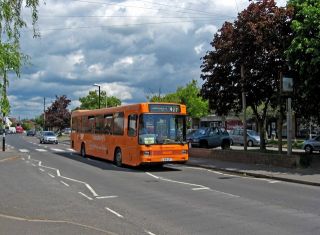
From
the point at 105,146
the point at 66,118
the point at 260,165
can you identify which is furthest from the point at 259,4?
the point at 66,118

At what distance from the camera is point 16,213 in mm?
11328

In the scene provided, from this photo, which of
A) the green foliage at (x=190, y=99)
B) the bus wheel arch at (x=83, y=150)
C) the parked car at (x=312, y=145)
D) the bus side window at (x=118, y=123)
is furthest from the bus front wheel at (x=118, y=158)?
the green foliage at (x=190, y=99)

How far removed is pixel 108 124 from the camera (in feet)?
87.7

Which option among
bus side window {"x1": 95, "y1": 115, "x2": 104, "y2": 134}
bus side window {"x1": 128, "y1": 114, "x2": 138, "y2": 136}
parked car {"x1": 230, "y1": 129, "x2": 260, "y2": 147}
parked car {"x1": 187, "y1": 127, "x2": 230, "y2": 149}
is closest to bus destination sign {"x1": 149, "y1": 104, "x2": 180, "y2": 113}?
bus side window {"x1": 128, "y1": 114, "x2": 138, "y2": 136}

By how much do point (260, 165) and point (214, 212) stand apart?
12.3 m

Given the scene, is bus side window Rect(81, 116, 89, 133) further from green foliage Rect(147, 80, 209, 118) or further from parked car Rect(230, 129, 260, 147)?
green foliage Rect(147, 80, 209, 118)

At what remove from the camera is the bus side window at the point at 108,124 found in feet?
→ 86.1

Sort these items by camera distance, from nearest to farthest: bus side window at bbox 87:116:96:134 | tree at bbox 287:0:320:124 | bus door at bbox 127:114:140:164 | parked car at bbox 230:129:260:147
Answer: tree at bbox 287:0:320:124, bus door at bbox 127:114:140:164, bus side window at bbox 87:116:96:134, parked car at bbox 230:129:260:147

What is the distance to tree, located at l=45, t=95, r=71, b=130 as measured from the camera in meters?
100

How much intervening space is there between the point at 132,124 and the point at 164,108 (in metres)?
1.59

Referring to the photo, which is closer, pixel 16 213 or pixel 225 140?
pixel 16 213

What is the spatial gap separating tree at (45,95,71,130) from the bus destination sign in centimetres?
7950

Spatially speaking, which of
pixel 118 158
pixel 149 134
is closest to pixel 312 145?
pixel 118 158

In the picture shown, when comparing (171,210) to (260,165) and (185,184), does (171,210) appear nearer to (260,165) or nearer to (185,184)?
Answer: (185,184)
